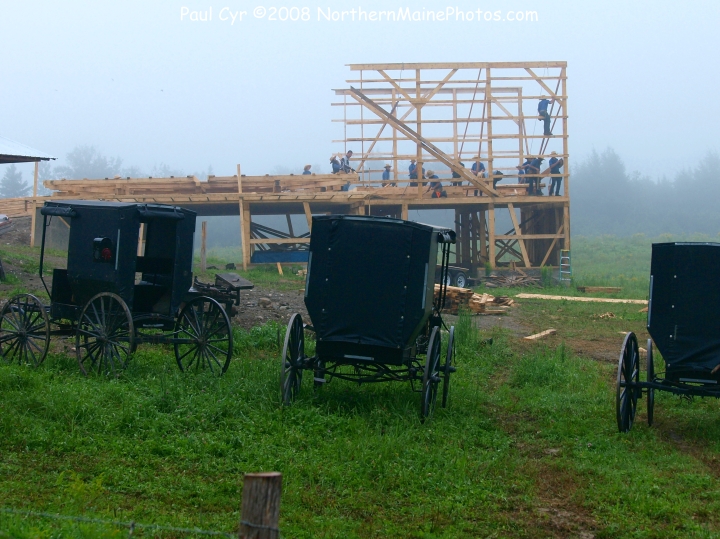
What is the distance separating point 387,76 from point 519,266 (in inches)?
344

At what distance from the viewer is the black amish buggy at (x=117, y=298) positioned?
10.2 m

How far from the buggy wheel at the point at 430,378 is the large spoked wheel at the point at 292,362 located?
150cm

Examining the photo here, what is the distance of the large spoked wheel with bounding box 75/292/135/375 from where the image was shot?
33.0ft

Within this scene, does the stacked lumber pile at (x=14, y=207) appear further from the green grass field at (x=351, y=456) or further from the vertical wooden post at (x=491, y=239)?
the green grass field at (x=351, y=456)

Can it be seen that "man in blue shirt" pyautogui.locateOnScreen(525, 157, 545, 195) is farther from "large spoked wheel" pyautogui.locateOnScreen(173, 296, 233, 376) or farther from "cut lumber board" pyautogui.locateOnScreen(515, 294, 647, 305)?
"large spoked wheel" pyautogui.locateOnScreen(173, 296, 233, 376)

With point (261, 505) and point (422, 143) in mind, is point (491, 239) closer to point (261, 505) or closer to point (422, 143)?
point (422, 143)

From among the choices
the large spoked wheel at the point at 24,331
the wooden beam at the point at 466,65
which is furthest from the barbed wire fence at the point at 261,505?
the wooden beam at the point at 466,65

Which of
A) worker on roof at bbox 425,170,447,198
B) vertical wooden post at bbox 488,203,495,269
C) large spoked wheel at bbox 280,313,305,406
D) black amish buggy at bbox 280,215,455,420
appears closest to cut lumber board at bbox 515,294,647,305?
vertical wooden post at bbox 488,203,495,269

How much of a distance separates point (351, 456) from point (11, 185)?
100440 millimetres

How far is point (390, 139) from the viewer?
30312 millimetres

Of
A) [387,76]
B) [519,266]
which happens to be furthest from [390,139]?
[519,266]

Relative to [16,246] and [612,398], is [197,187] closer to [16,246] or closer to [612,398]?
[16,246]

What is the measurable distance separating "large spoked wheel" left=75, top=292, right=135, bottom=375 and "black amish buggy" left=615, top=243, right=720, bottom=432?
19.8ft

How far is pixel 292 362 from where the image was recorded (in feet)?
30.6
